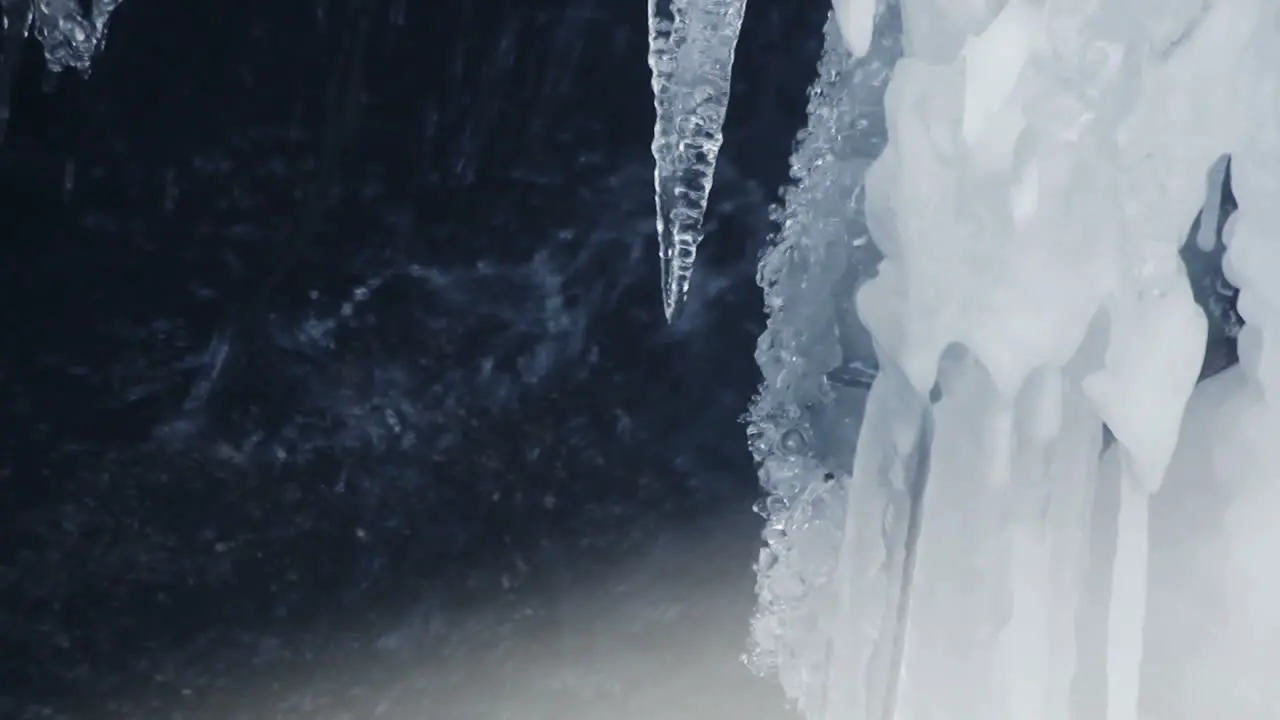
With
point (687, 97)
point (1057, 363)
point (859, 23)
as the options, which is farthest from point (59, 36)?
point (1057, 363)

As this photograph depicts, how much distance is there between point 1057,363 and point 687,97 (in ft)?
1.35

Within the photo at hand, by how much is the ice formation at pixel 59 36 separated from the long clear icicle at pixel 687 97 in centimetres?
49

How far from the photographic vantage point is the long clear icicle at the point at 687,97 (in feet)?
2.88

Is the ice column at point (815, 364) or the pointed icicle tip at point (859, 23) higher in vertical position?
the pointed icicle tip at point (859, 23)

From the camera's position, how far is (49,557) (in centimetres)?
91

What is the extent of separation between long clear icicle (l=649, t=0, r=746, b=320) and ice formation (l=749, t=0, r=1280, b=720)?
5.0 inches

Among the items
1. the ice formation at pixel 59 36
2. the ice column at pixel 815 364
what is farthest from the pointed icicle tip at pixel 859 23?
the ice formation at pixel 59 36

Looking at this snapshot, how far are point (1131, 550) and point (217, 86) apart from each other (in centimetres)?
92

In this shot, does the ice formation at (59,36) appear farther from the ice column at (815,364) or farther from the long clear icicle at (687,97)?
the ice column at (815,364)

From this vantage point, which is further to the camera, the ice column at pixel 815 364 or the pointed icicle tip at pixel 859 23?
the ice column at pixel 815 364

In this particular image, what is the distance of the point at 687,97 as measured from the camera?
0.89 m

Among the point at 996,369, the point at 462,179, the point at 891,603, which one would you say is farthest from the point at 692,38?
the point at 891,603

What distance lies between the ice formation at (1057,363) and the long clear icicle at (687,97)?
0.13 metres

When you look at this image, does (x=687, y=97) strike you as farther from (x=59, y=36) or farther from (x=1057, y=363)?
(x=59, y=36)
